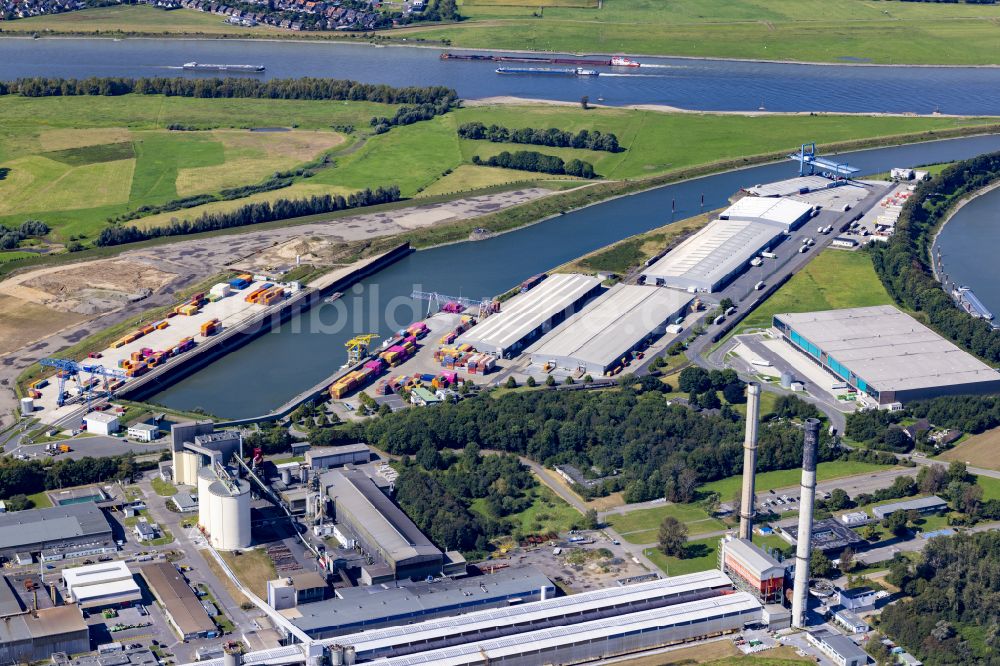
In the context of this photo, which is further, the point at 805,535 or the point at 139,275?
the point at 139,275

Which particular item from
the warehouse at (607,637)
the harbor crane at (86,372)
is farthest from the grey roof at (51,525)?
the warehouse at (607,637)

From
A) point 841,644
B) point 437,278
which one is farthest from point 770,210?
point 841,644

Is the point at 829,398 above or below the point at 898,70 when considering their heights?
below

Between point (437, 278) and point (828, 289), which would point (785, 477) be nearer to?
point (828, 289)

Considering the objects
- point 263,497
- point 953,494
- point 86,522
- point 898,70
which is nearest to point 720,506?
point 953,494

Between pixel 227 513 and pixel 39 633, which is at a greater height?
pixel 227 513

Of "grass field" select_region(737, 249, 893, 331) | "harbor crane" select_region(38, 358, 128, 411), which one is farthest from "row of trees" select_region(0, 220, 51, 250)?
"grass field" select_region(737, 249, 893, 331)

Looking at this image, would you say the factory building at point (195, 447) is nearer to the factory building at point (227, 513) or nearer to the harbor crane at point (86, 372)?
the factory building at point (227, 513)

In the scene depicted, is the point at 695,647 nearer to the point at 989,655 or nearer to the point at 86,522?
the point at 989,655
